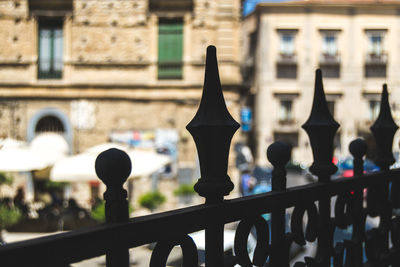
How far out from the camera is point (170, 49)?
13.5 meters

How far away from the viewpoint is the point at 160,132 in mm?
13414

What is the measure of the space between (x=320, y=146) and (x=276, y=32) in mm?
27567

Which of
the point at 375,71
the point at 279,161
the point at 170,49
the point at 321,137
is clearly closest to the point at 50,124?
the point at 170,49

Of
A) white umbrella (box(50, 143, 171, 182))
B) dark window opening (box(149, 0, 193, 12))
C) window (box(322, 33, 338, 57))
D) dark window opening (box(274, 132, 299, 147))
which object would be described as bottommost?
dark window opening (box(274, 132, 299, 147))

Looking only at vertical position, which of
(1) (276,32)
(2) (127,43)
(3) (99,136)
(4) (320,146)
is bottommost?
(3) (99,136)

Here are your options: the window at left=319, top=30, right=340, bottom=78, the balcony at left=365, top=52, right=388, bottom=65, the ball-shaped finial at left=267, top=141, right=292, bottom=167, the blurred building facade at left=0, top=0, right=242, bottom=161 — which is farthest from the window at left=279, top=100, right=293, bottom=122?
the ball-shaped finial at left=267, top=141, right=292, bottom=167

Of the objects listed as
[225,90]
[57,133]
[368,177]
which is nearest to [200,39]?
[225,90]

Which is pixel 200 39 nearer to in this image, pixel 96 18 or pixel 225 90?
pixel 225 90

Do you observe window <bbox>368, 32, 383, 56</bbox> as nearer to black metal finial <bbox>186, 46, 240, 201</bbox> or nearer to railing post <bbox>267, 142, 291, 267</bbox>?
railing post <bbox>267, 142, 291, 267</bbox>

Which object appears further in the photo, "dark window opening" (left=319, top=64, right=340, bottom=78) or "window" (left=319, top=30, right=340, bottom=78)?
"dark window opening" (left=319, top=64, right=340, bottom=78)

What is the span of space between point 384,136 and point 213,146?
1404 mm

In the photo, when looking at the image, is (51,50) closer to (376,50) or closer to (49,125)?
(49,125)

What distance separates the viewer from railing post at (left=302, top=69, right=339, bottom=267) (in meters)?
1.76

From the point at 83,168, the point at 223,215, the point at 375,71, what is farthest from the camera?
the point at 375,71
